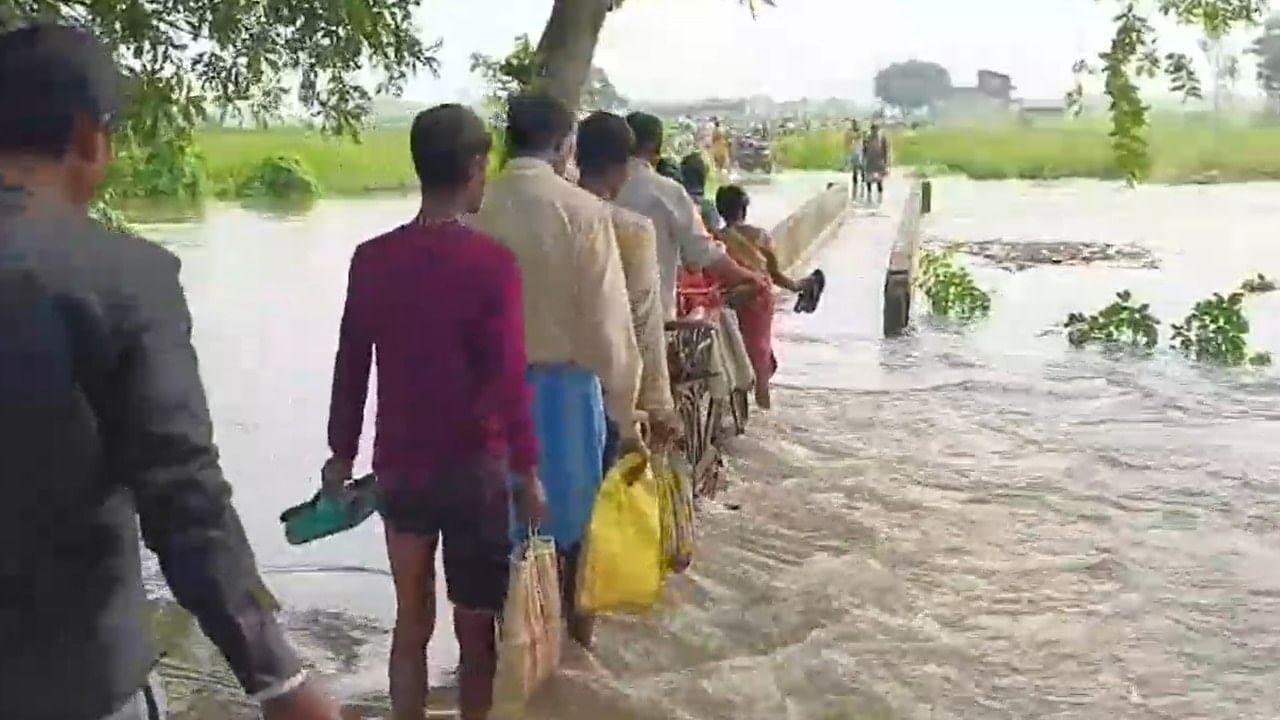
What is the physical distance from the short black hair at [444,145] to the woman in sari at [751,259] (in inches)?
187

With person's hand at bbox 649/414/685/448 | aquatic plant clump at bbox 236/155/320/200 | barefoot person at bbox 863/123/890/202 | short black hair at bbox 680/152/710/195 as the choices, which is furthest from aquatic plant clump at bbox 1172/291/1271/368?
aquatic plant clump at bbox 236/155/320/200

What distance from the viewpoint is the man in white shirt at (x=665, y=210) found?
7105 mm

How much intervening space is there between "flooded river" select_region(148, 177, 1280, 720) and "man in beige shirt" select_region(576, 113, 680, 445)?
3.21 feet

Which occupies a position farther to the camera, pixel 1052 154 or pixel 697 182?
pixel 1052 154

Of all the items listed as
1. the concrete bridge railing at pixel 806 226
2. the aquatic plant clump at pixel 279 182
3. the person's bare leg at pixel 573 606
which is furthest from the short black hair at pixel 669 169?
the aquatic plant clump at pixel 279 182

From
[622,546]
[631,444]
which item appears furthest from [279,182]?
[622,546]

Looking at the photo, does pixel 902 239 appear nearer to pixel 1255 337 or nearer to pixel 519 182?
pixel 1255 337

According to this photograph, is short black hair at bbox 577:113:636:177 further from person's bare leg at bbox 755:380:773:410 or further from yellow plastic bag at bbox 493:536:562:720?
person's bare leg at bbox 755:380:773:410

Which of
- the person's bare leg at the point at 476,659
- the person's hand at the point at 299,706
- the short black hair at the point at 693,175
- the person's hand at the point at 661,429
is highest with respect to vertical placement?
the short black hair at the point at 693,175

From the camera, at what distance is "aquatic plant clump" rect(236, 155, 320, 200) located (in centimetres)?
4266

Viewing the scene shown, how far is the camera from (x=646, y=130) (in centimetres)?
727

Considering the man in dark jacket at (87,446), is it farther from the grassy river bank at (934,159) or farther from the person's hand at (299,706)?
the grassy river bank at (934,159)

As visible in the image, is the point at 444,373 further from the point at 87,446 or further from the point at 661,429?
the point at 87,446

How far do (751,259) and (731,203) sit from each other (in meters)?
0.32
